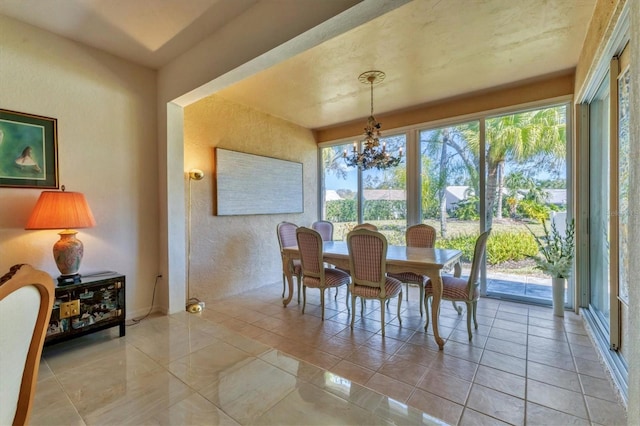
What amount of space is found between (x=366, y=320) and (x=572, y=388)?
1.70 metres

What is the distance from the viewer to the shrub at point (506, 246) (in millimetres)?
3689

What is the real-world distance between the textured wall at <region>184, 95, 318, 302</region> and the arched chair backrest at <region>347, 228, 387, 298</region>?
201 cm

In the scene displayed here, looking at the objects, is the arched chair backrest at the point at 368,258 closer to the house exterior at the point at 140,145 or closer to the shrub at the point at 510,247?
the house exterior at the point at 140,145

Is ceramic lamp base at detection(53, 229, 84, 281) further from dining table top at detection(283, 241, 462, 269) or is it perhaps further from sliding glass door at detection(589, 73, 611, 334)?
sliding glass door at detection(589, 73, 611, 334)

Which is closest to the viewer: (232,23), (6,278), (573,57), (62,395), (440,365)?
(6,278)

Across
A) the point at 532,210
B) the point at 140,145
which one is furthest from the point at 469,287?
the point at 140,145

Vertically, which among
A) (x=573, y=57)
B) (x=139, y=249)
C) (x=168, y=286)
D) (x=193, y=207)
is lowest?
(x=168, y=286)

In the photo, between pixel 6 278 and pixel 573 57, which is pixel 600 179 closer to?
pixel 573 57

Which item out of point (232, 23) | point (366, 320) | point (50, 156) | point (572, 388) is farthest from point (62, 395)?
point (572, 388)

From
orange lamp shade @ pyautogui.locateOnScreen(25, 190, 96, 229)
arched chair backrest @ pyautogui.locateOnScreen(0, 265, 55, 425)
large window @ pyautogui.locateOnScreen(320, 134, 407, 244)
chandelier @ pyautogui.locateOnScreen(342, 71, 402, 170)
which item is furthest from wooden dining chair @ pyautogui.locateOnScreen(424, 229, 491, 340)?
orange lamp shade @ pyautogui.locateOnScreen(25, 190, 96, 229)

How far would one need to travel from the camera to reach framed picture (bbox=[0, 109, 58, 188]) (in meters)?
2.34

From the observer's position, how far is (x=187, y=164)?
364 centimetres

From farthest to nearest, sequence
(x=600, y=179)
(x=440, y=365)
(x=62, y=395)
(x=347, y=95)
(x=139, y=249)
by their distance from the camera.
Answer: (x=347, y=95) < (x=139, y=249) < (x=600, y=179) < (x=440, y=365) < (x=62, y=395)

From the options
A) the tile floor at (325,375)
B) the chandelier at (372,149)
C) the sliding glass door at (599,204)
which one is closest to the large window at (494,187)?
the sliding glass door at (599,204)
